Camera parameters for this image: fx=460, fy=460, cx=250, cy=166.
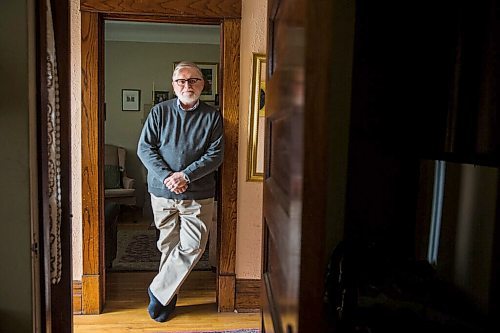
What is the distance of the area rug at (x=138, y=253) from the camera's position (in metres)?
3.95

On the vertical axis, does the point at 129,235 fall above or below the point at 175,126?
below

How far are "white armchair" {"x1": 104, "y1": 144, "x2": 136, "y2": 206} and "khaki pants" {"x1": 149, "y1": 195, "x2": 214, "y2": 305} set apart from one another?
2772 mm

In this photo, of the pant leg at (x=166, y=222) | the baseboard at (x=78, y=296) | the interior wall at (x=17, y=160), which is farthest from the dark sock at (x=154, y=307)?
the interior wall at (x=17, y=160)

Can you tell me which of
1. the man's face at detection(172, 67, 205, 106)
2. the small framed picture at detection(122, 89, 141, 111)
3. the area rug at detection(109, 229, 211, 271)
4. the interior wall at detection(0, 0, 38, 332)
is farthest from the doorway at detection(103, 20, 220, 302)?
the interior wall at detection(0, 0, 38, 332)

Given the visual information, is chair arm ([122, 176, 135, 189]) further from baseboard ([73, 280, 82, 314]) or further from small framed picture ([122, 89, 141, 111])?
baseboard ([73, 280, 82, 314])

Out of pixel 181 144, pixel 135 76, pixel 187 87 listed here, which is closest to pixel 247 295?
pixel 181 144

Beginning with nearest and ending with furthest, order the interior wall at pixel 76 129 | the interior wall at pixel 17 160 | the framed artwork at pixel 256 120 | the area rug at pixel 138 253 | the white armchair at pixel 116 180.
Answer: the interior wall at pixel 17 160
the interior wall at pixel 76 129
the framed artwork at pixel 256 120
the area rug at pixel 138 253
the white armchair at pixel 116 180

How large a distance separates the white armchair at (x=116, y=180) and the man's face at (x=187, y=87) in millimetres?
2921

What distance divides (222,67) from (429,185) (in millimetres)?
1833

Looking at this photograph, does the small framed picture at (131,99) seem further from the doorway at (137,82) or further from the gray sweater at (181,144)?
the gray sweater at (181,144)

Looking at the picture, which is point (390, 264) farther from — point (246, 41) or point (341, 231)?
point (246, 41)

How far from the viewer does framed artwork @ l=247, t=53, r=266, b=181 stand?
289 centimetres

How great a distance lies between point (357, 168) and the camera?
4.99 ft

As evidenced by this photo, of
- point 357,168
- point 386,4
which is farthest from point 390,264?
point 386,4
